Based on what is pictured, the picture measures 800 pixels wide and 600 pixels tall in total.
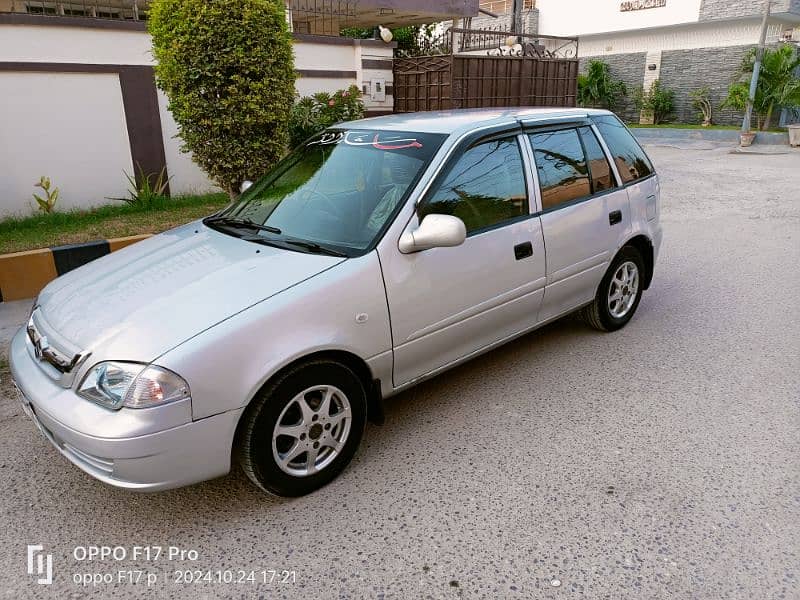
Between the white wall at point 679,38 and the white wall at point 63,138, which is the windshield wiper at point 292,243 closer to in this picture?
the white wall at point 63,138

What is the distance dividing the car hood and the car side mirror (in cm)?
37

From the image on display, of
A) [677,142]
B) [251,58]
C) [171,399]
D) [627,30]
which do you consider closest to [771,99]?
Answer: [677,142]

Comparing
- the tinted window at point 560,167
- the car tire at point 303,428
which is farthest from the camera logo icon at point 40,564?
the tinted window at point 560,167

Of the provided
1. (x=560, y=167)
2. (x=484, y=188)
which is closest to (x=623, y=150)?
(x=560, y=167)

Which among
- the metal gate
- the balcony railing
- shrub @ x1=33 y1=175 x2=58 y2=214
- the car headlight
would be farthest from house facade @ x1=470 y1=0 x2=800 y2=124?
the car headlight

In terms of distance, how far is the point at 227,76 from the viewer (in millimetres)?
6109

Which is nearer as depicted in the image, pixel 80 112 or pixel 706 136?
pixel 80 112

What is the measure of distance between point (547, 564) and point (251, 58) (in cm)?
523

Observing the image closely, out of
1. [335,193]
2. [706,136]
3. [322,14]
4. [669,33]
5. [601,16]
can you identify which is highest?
[601,16]

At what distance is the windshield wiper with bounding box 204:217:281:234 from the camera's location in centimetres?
351

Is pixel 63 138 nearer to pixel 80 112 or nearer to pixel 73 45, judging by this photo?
pixel 80 112

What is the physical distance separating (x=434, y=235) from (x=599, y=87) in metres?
25.1

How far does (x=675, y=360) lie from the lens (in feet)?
14.3

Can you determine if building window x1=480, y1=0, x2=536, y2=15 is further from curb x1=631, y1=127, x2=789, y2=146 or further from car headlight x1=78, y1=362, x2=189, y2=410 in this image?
car headlight x1=78, y1=362, x2=189, y2=410
